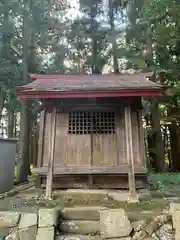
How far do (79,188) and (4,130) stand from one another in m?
15.6

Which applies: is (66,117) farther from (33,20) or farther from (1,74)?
(33,20)

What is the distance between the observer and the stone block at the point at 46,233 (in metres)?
3.68

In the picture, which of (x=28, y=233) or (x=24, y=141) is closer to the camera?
(x=28, y=233)

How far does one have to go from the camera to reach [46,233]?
3723mm

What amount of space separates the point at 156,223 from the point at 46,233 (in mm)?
1752

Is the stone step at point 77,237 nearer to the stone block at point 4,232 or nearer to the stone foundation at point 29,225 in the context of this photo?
the stone foundation at point 29,225

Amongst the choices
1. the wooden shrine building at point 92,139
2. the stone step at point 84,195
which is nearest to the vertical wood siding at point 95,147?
the wooden shrine building at point 92,139

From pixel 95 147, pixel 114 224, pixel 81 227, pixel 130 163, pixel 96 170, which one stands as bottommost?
pixel 81 227

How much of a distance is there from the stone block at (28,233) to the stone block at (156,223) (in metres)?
1.78

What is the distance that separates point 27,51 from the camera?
1144 centimetres

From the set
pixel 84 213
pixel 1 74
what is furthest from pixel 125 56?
pixel 84 213

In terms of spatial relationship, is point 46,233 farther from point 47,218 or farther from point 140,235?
point 140,235

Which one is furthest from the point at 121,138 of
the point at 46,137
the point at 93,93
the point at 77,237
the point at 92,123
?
the point at 77,237

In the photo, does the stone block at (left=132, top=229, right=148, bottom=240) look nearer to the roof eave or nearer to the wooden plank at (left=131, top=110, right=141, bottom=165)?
the wooden plank at (left=131, top=110, right=141, bottom=165)
